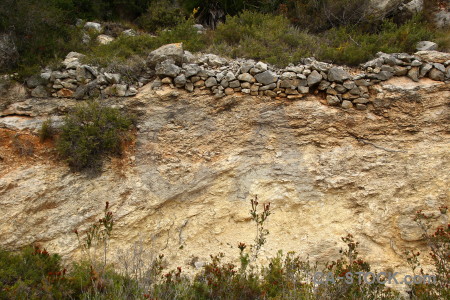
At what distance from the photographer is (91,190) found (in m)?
4.98

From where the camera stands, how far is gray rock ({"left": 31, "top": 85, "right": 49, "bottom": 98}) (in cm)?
570

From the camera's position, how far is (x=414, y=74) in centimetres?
559

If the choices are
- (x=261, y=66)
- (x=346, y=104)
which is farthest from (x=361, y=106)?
(x=261, y=66)

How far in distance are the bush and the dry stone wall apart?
0.51 m

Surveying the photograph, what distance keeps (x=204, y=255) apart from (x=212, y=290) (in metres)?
1.07

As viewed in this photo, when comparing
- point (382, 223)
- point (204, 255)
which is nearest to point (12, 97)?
point (204, 255)

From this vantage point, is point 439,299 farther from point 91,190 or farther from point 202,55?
point 202,55

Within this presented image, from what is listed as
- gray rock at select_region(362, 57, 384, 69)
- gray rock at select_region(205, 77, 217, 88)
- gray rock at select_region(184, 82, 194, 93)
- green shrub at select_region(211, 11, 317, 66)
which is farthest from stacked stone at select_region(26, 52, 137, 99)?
gray rock at select_region(362, 57, 384, 69)

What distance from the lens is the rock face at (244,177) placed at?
15.7 feet

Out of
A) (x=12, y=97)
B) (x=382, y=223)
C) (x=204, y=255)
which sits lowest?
(x=204, y=255)

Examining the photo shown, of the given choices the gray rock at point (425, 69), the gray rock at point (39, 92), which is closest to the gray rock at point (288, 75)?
the gray rock at point (425, 69)

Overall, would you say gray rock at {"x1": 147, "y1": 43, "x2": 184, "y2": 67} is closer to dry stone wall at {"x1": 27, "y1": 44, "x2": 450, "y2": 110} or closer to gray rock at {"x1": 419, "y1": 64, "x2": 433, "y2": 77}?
dry stone wall at {"x1": 27, "y1": 44, "x2": 450, "y2": 110}

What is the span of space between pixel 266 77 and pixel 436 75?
9.06ft

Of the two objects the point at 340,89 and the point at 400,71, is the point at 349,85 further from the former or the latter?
the point at 400,71
